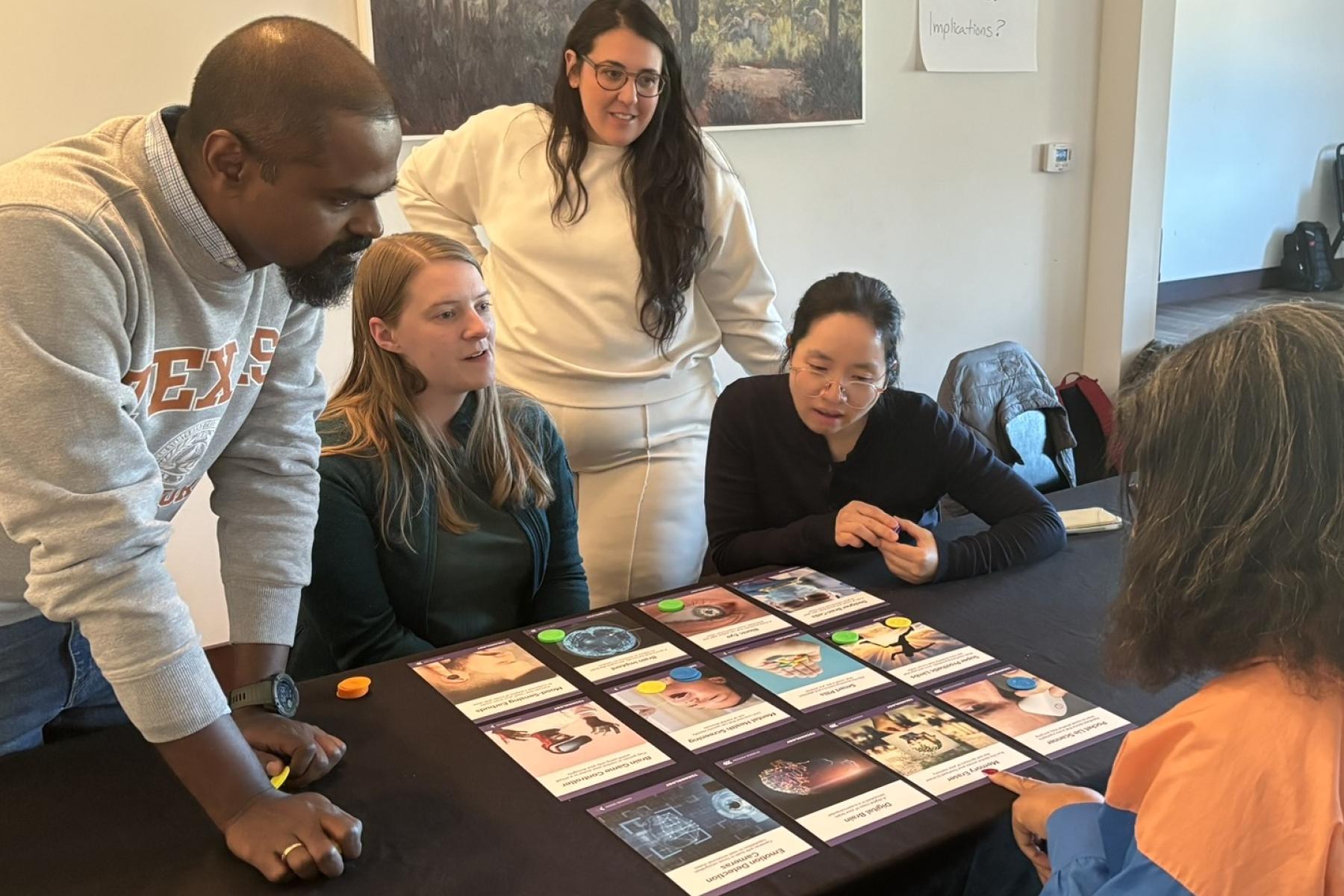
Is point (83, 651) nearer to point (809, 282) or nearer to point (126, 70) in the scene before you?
point (126, 70)

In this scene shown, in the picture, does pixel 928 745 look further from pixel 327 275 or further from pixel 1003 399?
pixel 1003 399

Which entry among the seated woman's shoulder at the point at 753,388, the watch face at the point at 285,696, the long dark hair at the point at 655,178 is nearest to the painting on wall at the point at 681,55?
the long dark hair at the point at 655,178

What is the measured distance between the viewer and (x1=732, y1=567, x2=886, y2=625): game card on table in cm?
149

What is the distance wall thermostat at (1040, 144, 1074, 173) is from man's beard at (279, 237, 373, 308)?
125 inches

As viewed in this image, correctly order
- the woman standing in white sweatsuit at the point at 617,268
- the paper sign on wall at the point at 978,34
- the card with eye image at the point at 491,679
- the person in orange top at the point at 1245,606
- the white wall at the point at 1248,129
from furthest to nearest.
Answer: the white wall at the point at 1248,129
the paper sign on wall at the point at 978,34
the woman standing in white sweatsuit at the point at 617,268
the card with eye image at the point at 491,679
the person in orange top at the point at 1245,606

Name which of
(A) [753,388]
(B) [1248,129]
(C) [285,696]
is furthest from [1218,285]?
(C) [285,696]

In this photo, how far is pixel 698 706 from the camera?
1.23 meters

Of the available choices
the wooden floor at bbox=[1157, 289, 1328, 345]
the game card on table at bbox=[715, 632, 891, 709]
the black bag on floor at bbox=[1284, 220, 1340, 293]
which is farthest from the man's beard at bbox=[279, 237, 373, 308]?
the black bag on floor at bbox=[1284, 220, 1340, 293]

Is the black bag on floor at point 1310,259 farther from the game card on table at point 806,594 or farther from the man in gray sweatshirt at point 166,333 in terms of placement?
the man in gray sweatshirt at point 166,333

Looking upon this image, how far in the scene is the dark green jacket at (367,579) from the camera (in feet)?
5.00

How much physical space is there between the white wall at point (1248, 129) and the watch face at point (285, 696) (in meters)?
5.69

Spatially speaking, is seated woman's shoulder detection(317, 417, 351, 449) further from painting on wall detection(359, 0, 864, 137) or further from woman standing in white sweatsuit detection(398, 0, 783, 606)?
painting on wall detection(359, 0, 864, 137)

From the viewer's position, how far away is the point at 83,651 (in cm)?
118

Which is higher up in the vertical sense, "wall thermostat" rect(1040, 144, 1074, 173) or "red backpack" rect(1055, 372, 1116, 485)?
"wall thermostat" rect(1040, 144, 1074, 173)
